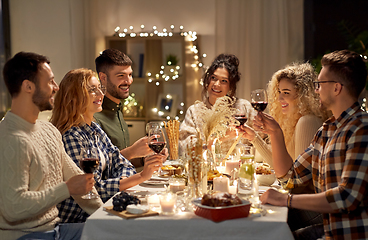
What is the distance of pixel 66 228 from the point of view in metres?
1.99

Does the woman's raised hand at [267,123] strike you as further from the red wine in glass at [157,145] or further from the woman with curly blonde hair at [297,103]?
the red wine in glass at [157,145]

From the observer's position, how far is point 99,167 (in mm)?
2344

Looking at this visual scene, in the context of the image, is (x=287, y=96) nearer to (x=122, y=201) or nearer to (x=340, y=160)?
(x=340, y=160)

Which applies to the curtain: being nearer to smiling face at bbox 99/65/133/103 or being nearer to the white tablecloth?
smiling face at bbox 99/65/133/103

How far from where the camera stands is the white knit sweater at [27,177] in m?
1.68

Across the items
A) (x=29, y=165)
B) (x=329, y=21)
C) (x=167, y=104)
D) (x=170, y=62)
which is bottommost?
(x=29, y=165)

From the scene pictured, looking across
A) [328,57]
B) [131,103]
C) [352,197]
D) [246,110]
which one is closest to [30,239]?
[352,197]

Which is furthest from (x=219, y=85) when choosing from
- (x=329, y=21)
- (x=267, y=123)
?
(x=329, y=21)

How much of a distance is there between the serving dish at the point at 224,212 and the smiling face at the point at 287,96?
145 cm

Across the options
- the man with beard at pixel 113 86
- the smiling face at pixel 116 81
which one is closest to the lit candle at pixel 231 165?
the man with beard at pixel 113 86

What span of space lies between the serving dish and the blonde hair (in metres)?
1.07

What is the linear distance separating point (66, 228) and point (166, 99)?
378 cm

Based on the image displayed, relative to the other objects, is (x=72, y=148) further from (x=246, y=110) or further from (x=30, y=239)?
(x=246, y=110)

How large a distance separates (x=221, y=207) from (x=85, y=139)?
1091mm
